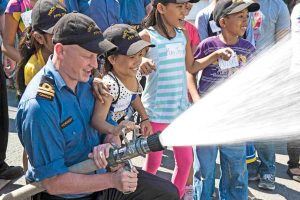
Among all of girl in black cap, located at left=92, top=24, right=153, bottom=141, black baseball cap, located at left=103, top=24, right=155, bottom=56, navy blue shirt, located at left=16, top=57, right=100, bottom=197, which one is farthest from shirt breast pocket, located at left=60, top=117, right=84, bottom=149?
black baseball cap, located at left=103, top=24, right=155, bottom=56

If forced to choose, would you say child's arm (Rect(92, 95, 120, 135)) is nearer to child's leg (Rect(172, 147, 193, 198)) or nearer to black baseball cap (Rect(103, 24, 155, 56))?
black baseball cap (Rect(103, 24, 155, 56))

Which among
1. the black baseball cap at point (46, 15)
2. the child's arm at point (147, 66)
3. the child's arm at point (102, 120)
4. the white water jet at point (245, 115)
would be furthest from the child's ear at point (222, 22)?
the child's arm at point (102, 120)

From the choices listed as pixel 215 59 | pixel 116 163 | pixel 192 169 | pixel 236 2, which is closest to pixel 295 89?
pixel 215 59

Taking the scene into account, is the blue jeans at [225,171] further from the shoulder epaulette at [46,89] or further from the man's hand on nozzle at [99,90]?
the shoulder epaulette at [46,89]

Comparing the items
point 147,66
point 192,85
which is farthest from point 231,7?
point 147,66

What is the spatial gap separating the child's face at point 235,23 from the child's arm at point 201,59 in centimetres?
23

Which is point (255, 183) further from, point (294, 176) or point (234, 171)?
point (234, 171)

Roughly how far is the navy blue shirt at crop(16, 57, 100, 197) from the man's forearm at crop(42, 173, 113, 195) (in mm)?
43

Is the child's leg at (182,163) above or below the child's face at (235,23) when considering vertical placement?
below

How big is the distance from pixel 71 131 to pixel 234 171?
169cm

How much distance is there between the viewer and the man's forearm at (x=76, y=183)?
2.35 metres

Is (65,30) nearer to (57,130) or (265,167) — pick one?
(57,130)

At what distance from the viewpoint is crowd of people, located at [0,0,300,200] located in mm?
2389

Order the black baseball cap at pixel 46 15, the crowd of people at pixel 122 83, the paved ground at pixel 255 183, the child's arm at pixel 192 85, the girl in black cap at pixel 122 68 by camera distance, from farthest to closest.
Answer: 1. the paved ground at pixel 255 183
2. the child's arm at pixel 192 85
3. the girl in black cap at pixel 122 68
4. the black baseball cap at pixel 46 15
5. the crowd of people at pixel 122 83
